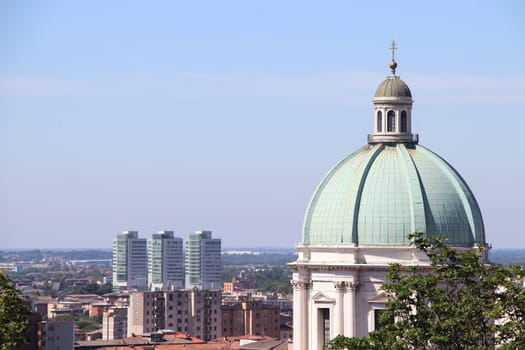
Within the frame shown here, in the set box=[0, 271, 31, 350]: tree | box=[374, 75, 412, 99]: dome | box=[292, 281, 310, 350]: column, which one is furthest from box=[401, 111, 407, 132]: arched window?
box=[0, 271, 31, 350]: tree

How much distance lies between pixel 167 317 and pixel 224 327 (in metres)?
6.88

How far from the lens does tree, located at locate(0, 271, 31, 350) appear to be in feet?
173

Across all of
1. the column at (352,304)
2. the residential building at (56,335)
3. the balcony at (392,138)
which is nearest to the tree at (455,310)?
the column at (352,304)

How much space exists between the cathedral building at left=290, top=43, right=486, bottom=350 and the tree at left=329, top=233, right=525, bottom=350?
39.5 feet

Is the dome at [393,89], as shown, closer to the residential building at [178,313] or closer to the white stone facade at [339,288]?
the white stone facade at [339,288]

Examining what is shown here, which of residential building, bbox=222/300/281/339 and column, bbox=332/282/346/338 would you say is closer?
column, bbox=332/282/346/338

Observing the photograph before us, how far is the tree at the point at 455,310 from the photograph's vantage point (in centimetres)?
4775

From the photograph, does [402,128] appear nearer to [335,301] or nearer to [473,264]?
[335,301]

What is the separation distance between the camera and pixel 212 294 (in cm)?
19500

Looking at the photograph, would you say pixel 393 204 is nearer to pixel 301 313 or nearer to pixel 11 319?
pixel 301 313

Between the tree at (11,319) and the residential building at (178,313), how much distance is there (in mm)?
136524

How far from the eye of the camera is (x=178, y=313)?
636 ft

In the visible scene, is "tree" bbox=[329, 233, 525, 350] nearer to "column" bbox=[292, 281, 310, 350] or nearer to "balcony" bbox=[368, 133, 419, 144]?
"column" bbox=[292, 281, 310, 350]

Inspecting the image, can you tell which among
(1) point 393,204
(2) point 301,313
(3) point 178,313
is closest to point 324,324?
(2) point 301,313
